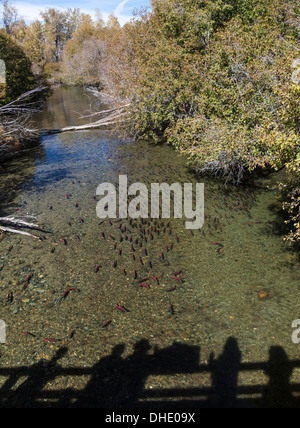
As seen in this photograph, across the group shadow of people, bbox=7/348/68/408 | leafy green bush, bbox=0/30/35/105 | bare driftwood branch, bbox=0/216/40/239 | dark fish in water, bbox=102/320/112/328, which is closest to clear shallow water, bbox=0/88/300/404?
dark fish in water, bbox=102/320/112/328

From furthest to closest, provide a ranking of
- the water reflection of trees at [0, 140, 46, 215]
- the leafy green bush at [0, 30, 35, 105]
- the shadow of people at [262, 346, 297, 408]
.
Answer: the leafy green bush at [0, 30, 35, 105]
the water reflection of trees at [0, 140, 46, 215]
the shadow of people at [262, 346, 297, 408]

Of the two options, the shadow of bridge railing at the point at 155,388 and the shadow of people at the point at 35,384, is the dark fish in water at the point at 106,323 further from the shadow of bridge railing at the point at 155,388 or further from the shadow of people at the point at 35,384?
the shadow of people at the point at 35,384

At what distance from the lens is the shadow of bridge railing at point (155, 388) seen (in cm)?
607

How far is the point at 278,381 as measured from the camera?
6.47 meters

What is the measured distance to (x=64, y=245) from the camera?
11.5 metres

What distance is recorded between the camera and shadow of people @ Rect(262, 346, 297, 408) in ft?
19.9

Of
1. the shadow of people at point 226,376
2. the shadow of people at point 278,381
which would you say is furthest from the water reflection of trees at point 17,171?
the shadow of people at point 278,381

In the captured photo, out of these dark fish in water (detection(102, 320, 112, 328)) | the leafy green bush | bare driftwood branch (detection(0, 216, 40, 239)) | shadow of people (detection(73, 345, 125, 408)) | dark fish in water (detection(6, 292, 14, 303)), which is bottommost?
shadow of people (detection(73, 345, 125, 408))

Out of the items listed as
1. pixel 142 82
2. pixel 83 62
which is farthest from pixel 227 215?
pixel 83 62

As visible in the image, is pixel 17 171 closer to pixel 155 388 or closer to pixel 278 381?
pixel 155 388

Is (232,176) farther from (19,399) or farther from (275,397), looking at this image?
(19,399)

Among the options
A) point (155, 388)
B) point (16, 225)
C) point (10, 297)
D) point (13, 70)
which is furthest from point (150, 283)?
point (13, 70)

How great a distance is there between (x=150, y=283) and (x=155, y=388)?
11.8 ft

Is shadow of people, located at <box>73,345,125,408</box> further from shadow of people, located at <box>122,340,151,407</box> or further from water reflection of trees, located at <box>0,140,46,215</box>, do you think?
water reflection of trees, located at <box>0,140,46,215</box>
